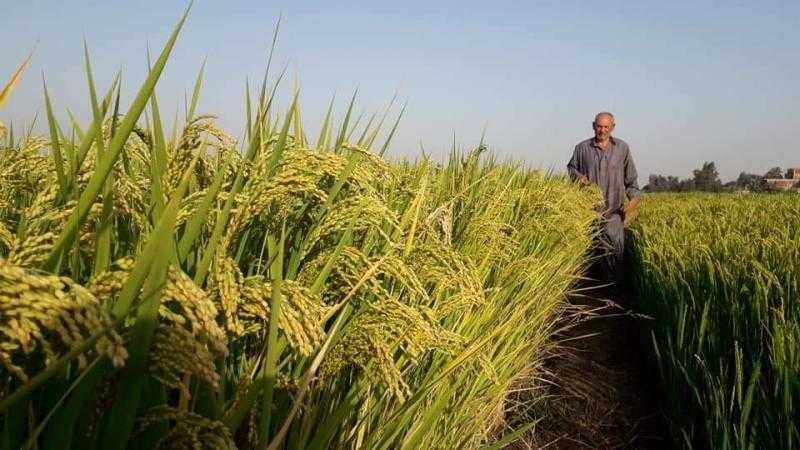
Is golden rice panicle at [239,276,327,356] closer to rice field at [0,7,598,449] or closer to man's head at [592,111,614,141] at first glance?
rice field at [0,7,598,449]

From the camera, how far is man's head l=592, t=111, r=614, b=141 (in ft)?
23.0

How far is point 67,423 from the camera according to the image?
710mm

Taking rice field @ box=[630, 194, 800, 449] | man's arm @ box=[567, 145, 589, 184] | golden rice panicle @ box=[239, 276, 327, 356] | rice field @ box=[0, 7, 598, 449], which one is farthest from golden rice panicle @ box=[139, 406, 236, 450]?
man's arm @ box=[567, 145, 589, 184]

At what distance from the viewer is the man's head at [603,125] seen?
7000mm

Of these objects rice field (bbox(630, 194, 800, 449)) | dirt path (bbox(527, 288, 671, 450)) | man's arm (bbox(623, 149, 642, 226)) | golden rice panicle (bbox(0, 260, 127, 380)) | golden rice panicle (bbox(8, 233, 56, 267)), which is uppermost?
man's arm (bbox(623, 149, 642, 226))

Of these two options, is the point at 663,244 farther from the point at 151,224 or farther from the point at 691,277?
the point at 151,224

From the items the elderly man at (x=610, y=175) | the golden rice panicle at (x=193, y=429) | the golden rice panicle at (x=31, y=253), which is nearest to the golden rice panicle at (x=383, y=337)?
the golden rice panicle at (x=193, y=429)

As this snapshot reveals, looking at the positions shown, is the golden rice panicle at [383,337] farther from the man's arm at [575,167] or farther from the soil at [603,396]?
the man's arm at [575,167]

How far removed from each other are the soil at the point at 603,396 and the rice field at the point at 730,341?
0.71 feet

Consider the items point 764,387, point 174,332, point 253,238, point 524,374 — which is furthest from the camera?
point 524,374

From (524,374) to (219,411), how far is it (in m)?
2.35

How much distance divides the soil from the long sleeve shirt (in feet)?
7.95

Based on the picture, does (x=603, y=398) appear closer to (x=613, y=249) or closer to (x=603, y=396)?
(x=603, y=396)

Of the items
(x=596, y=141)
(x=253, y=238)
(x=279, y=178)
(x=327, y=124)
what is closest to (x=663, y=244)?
(x=596, y=141)
